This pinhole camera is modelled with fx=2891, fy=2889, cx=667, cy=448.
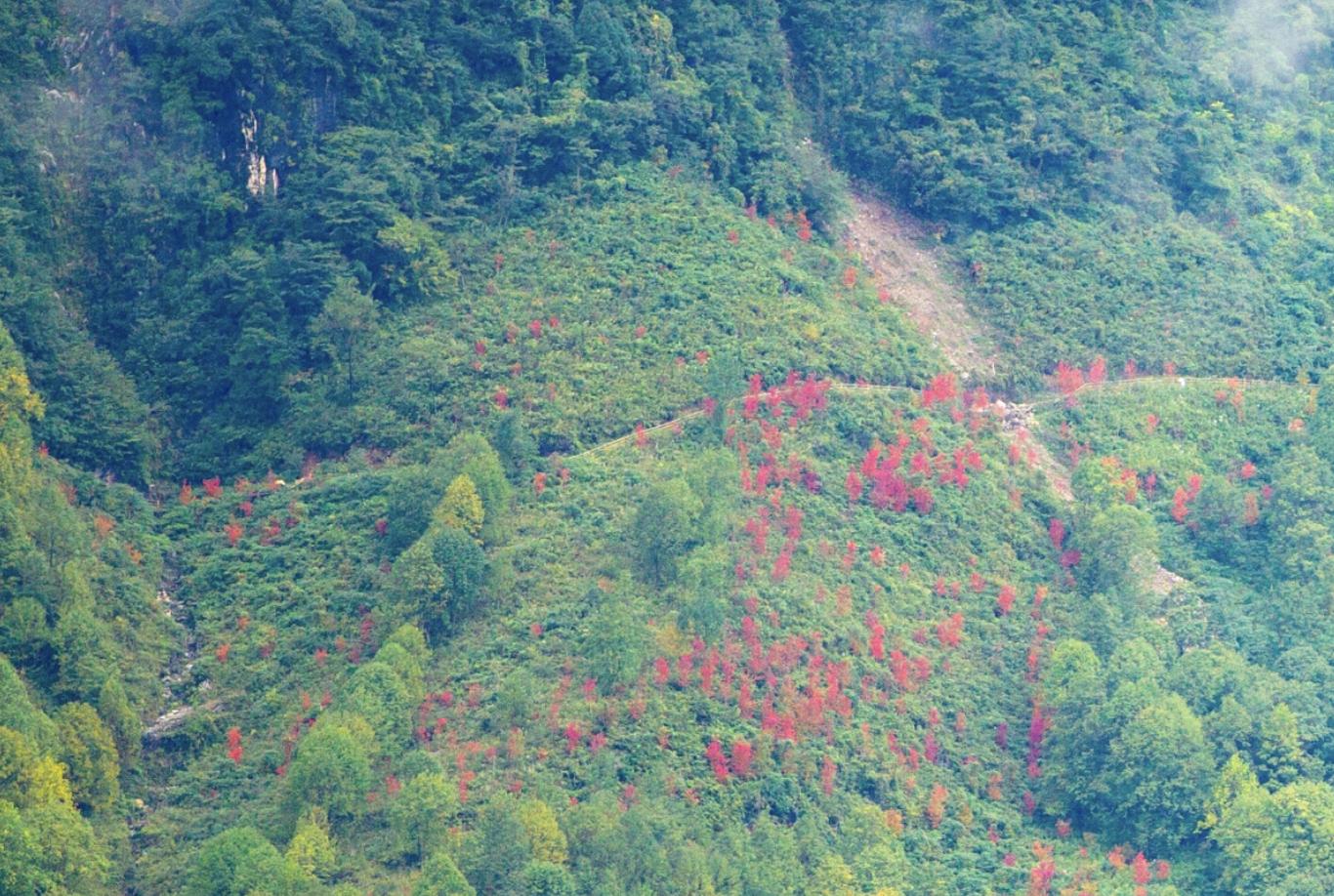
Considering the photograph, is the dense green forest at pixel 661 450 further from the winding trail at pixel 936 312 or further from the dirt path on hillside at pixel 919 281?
the dirt path on hillside at pixel 919 281

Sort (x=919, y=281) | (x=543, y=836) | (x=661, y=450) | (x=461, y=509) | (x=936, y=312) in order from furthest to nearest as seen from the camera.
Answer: (x=919, y=281)
(x=936, y=312)
(x=661, y=450)
(x=461, y=509)
(x=543, y=836)

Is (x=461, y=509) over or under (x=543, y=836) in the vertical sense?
over

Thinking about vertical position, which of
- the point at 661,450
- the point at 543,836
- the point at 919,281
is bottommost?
the point at 543,836

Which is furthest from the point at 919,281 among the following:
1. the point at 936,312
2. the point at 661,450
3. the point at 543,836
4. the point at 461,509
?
the point at 543,836

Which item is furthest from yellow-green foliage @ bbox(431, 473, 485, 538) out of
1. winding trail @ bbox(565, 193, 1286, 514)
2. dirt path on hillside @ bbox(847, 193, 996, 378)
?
dirt path on hillside @ bbox(847, 193, 996, 378)

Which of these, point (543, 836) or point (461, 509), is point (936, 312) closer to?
point (461, 509)

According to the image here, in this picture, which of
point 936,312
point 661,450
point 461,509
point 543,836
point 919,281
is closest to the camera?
point 543,836

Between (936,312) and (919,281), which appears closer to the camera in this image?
(936,312)

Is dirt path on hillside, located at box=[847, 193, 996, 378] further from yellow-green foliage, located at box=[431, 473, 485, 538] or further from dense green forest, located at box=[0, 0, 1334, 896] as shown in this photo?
yellow-green foliage, located at box=[431, 473, 485, 538]
